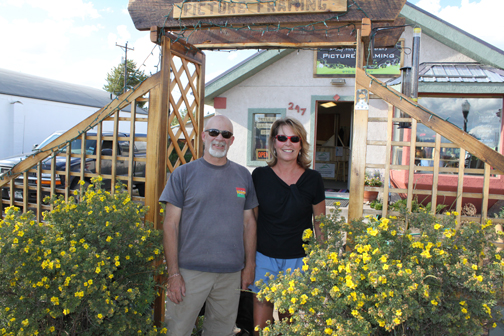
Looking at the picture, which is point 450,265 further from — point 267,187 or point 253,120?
point 253,120

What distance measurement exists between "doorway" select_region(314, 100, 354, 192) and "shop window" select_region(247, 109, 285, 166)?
3369mm

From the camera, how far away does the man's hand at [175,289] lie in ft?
8.33

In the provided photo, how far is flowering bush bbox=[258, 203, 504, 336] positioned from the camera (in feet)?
6.54

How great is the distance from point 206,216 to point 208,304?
752mm

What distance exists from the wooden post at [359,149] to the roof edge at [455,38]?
21.0 feet

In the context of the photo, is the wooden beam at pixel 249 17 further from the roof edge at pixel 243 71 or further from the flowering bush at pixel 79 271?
the roof edge at pixel 243 71

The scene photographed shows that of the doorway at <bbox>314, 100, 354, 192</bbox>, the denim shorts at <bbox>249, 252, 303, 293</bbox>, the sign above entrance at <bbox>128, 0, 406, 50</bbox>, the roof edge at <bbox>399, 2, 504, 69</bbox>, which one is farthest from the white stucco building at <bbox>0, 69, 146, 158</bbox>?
the denim shorts at <bbox>249, 252, 303, 293</bbox>

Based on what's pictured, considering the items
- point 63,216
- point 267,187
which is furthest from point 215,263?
point 63,216

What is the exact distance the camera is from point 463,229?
2352mm

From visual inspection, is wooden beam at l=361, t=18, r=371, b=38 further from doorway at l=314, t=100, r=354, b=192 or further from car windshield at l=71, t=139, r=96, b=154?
doorway at l=314, t=100, r=354, b=192

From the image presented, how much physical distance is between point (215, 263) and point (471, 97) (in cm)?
739

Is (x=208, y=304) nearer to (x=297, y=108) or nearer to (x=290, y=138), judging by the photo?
(x=290, y=138)

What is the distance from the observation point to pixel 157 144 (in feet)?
10.8

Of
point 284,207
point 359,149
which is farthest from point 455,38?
point 284,207
